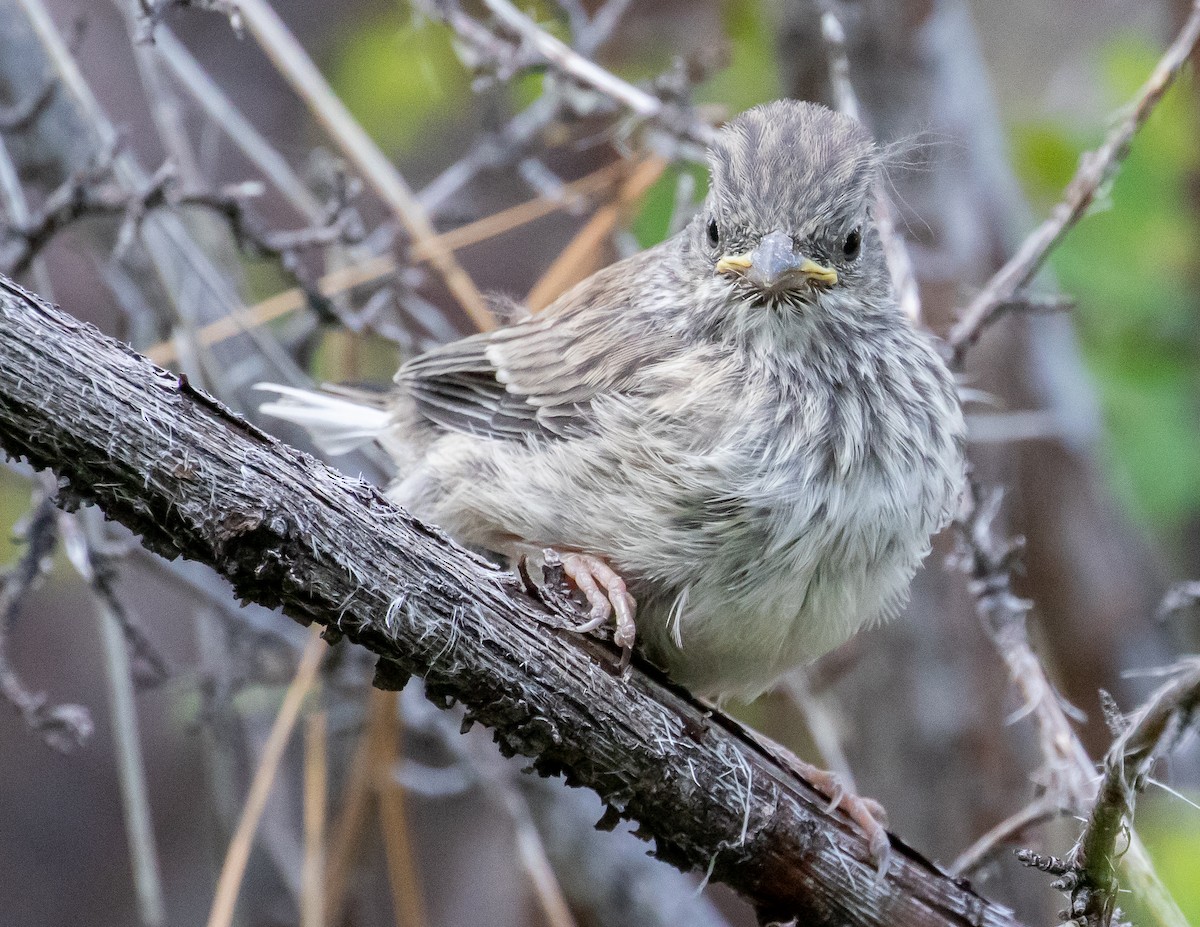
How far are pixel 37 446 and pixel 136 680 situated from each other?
1990mm

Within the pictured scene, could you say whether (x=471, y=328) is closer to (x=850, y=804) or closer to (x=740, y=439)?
(x=740, y=439)

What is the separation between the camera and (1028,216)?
4844 millimetres

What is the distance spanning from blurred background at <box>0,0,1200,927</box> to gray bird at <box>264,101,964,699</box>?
1.76 feet

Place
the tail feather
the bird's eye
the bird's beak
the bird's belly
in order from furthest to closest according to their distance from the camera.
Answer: the tail feather < the bird's eye < the bird's beak < the bird's belly

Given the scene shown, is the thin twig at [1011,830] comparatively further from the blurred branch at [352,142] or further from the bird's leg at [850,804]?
the blurred branch at [352,142]

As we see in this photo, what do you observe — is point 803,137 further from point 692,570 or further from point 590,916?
point 590,916

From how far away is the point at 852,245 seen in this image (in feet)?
9.10

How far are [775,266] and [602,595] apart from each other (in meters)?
0.77

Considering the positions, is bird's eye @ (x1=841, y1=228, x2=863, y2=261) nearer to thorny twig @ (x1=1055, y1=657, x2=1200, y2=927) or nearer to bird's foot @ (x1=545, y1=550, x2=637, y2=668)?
bird's foot @ (x1=545, y1=550, x2=637, y2=668)

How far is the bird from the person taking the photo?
249 centimetres

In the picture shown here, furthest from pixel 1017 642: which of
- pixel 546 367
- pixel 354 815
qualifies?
pixel 354 815

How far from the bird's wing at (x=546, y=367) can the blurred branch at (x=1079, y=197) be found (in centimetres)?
85

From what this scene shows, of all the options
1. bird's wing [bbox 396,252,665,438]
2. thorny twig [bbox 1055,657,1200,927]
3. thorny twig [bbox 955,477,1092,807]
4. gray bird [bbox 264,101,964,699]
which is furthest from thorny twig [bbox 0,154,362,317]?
thorny twig [bbox 1055,657,1200,927]

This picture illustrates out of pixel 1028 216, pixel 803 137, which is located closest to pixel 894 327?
pixel 803 137
